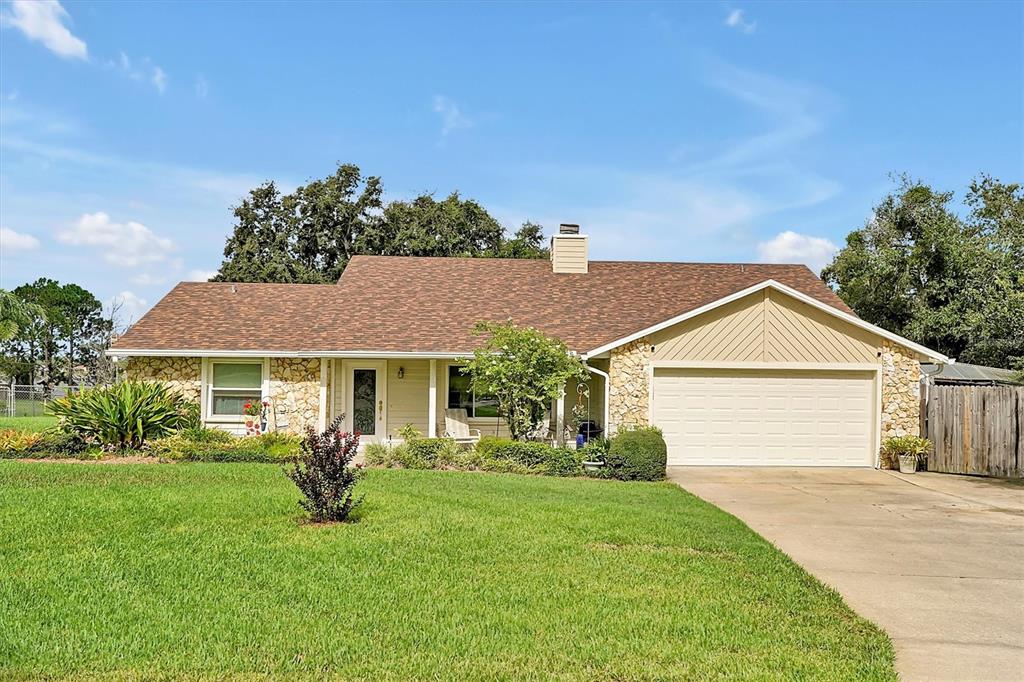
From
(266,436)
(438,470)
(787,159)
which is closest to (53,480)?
(266,436)

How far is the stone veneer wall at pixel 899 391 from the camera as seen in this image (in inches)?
641

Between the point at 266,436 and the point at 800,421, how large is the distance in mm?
11185

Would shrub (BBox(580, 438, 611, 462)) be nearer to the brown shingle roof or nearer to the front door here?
the brown shingle roof

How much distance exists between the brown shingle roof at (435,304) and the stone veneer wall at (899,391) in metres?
3.81

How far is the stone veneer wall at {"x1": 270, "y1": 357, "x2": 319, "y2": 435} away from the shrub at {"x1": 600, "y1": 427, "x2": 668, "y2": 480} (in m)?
7.37

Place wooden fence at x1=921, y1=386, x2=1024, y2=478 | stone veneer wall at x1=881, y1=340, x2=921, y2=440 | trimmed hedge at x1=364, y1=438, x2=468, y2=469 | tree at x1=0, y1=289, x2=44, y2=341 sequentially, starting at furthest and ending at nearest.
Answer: tree at x1=0, y1=289, x2=44, y2=341 → stone veneer wall at x1=881, y1=340, x2=921, y2=440 → wooden fence at x1=921, y1=386, x2=1024, y2=478 → trimmed hedge at x1=364, y1=438, x2=468, y2=469

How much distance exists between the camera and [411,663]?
4.76m

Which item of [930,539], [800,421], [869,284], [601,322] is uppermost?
[869,284]

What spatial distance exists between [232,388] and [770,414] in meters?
12.2

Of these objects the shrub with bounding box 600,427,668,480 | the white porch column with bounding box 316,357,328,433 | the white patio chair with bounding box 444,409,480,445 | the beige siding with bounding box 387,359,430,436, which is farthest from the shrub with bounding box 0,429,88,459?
the shrub with bounding box 600,427,668,480

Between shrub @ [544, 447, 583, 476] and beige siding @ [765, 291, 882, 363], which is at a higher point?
beige siding @ [765, 291, 882, 363]

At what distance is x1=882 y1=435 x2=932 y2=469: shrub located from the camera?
15867mm

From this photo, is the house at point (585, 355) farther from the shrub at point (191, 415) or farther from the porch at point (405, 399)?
the shrub at point (191, 415)

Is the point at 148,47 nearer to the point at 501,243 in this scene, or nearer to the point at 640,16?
the point at 640,16
